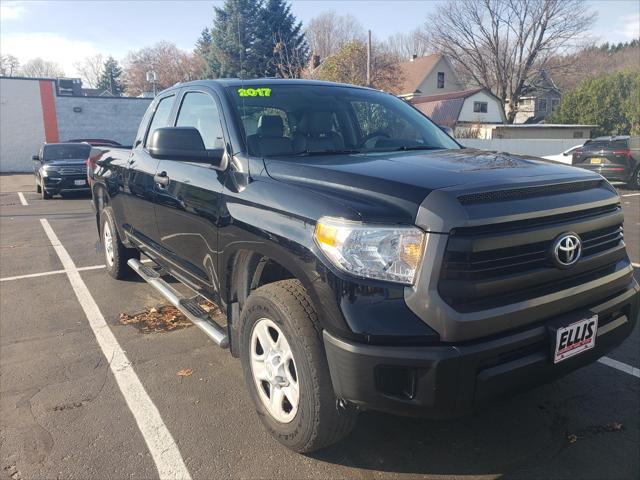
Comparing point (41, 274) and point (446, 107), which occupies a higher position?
point (446, 107)

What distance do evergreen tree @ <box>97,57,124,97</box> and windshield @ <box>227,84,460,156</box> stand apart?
73.1m

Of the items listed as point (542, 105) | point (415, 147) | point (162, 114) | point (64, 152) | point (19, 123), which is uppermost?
point (542, 105)

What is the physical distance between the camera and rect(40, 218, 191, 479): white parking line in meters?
2.73

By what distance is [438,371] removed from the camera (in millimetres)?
2119

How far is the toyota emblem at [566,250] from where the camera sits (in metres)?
2.40

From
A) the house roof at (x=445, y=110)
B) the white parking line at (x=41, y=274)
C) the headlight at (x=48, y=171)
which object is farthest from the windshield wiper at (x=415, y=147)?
the house roof at (x=445, y=110)

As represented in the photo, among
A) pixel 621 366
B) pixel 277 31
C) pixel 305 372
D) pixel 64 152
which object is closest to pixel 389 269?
pixel 305 372

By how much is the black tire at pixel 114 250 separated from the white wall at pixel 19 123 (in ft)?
86.5

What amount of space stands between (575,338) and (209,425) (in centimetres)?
203

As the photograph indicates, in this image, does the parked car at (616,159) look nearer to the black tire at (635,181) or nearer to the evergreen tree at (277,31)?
the black tire at (635,181)

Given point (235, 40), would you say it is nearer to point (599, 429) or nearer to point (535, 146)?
point (535, 146)

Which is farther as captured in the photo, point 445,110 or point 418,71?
point 418,71

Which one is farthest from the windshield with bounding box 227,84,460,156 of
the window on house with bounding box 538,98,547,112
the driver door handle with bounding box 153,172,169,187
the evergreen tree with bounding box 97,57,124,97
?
the evergreen tree with bounding box 97,57,124,97

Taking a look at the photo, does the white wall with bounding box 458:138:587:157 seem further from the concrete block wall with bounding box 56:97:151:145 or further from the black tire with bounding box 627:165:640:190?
the concrete block wall with bounding box 56:97:151:145
